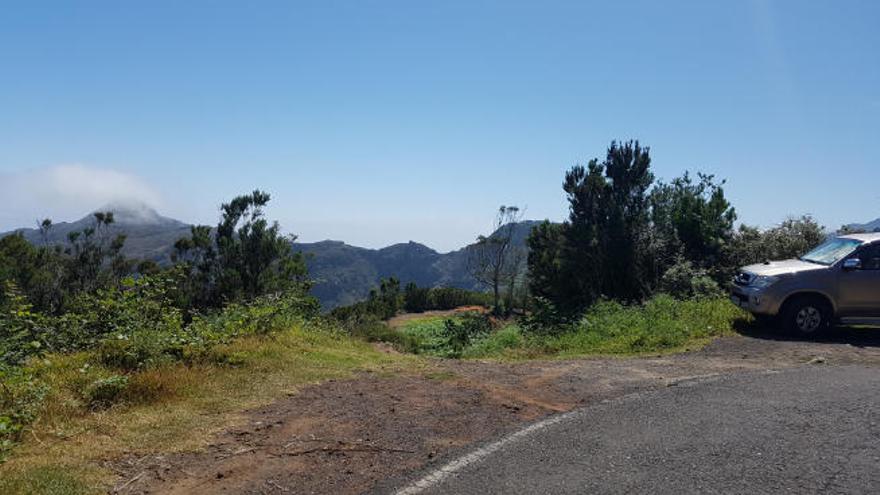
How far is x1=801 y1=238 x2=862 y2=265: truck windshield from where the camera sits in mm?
11656

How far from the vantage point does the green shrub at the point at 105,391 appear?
5959 millimetres

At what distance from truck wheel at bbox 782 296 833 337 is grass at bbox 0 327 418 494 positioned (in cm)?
735

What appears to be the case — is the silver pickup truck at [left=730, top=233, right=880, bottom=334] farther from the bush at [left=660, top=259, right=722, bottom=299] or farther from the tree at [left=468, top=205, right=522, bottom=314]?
the tree at [left=468, top=205, right=522, bottom=314]

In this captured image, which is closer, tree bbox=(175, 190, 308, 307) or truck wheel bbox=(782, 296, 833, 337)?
truck wheel bbox=(782, 296, 833, 337)

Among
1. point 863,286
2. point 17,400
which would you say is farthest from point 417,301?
point 17,400

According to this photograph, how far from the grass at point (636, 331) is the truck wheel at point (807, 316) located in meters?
1.04

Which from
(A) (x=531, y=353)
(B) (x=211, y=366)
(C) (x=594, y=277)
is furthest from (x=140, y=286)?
(C) (x=594, y=277)

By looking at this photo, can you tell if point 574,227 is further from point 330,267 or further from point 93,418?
point 330,267

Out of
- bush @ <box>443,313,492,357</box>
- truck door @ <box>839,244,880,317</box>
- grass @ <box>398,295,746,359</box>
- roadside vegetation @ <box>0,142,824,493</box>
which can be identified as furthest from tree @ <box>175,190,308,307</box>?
truck door @ <box>839,244,880,317</box>

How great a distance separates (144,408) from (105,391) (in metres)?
0.43

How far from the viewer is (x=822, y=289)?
11.5 metres

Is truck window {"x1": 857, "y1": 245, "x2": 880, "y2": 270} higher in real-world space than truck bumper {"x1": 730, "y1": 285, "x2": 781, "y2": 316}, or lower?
higher

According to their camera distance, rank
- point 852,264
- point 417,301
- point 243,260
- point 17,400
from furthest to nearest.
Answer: point 417,301, point 243,260, point 852,264, point 17,400

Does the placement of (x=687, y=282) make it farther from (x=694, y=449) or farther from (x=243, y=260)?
(x=243, y=260)
